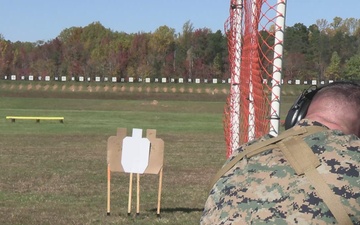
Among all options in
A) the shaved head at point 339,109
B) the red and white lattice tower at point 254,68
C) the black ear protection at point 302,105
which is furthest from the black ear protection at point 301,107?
the red and white lattice tower at point 254,68

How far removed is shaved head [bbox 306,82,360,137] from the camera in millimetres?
2479

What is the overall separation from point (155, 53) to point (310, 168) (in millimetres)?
135140

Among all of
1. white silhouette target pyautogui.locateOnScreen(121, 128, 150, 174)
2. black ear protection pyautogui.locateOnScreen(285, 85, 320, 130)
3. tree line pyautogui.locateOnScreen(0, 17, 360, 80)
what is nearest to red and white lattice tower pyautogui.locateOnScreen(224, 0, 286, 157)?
white silhouette target pyautogui.locateOnScreen(121, 128, 150, 174)

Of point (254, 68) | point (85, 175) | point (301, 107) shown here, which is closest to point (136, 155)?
point (254, 68)

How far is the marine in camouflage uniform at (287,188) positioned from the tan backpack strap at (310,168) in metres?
0.02

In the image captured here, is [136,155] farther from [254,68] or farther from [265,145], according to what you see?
[265,145]

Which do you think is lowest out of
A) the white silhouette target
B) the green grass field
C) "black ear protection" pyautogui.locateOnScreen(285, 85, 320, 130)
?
the green grass field

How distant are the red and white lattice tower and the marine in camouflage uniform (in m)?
3.20

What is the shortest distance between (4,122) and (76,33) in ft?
406

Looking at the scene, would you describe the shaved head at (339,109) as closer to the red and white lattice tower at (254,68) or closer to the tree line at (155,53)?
the red and white lattice tower at (254,68)

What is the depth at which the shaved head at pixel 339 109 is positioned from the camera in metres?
2.48

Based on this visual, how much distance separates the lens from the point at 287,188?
236 centimetres

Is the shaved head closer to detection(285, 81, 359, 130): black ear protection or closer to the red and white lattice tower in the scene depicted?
detection(285, 81, 359, 130): black ear protection

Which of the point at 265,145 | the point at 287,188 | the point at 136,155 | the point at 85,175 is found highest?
the point at 265,145
